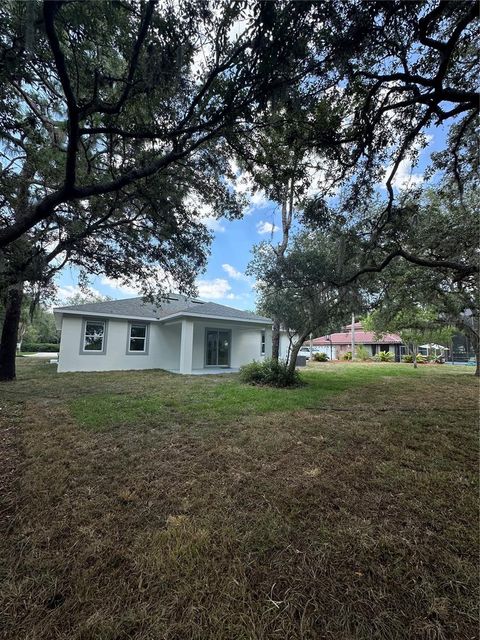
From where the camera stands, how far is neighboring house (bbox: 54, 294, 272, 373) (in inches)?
472

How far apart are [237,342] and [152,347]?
14.6 feet

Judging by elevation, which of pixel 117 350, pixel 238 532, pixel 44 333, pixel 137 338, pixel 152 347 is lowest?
pixel 238 532

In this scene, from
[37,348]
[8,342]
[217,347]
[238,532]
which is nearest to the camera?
[238,532]

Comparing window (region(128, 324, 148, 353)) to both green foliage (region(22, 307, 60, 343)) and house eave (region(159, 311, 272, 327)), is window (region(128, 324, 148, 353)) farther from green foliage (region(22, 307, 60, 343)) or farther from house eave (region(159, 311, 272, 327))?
green foliage (region(22, 307, 60, 343))

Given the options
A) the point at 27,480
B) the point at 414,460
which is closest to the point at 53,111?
the point at 27,480

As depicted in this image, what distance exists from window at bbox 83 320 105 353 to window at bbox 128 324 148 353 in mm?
1197

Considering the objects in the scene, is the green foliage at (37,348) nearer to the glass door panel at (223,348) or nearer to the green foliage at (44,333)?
the green foliage at (44,333)

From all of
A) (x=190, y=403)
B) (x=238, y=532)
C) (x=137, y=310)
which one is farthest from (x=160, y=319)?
(x=238, y=532)

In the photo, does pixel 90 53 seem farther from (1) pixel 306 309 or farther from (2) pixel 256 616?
(1) pixel 306 309

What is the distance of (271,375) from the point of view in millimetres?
9031

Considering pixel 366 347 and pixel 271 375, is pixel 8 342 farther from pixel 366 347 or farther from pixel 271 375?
pixel 366 347

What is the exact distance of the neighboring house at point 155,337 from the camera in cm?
1199

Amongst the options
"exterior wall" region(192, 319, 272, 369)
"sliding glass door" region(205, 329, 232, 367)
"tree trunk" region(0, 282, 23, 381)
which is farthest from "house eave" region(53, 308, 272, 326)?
"tree trunk" region(0, 282, 23, 381)

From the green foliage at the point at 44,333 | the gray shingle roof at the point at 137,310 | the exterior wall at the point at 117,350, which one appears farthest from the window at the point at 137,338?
the green foliage at the point at 44,333
